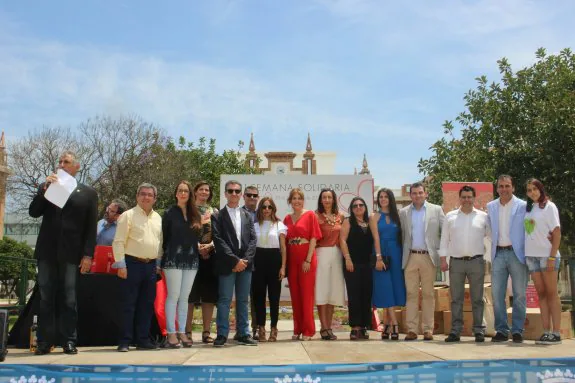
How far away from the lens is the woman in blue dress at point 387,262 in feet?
22.3

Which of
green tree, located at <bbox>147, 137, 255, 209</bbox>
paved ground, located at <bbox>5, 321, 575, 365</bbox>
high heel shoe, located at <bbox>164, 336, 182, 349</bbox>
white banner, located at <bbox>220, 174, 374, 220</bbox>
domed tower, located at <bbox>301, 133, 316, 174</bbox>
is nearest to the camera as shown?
paved ground, located at <bbox>5, 321, 575, 365</bbox>

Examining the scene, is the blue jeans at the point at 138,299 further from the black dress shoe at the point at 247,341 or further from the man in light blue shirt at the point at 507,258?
the man in light blue shirt at the point at 507,258

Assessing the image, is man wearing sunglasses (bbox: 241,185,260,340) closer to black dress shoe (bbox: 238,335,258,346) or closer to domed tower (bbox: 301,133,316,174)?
black dress shoe (bbox: 238,335,258,346)

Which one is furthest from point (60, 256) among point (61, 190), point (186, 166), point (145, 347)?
point (186, 166)

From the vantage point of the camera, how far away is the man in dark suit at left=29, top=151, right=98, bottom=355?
5598 mm

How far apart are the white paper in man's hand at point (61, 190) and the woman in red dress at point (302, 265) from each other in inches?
100

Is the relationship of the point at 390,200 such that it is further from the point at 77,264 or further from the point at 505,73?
the point at 505,73

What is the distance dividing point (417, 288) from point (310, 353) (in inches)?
74.5

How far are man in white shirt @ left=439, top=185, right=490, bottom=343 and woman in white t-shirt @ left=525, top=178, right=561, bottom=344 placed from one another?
1.71ft

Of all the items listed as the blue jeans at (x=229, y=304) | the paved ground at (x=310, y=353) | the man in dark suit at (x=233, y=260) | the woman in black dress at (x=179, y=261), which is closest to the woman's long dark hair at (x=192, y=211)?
the woman in black dress at (x=179, y=261)

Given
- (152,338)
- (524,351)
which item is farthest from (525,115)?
(152,338)

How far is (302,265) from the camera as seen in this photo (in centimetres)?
678

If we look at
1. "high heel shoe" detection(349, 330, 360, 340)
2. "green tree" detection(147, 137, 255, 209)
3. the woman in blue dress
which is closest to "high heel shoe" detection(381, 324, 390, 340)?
the woman in blue dress

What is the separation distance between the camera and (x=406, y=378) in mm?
3844
